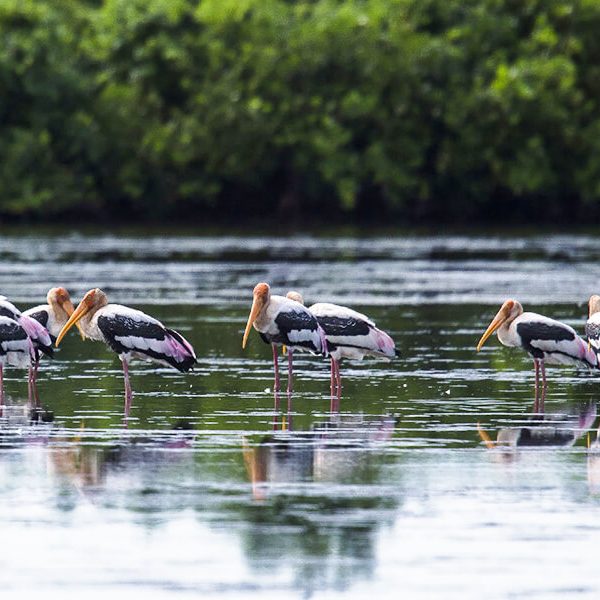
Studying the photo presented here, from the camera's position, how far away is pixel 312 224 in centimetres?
7056

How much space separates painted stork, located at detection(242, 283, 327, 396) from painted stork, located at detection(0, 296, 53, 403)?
1902mm

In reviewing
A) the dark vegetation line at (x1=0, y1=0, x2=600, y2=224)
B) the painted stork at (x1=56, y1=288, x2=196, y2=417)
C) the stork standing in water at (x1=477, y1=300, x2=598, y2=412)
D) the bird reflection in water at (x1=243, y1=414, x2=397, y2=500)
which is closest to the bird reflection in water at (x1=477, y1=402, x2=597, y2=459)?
the bird reflection in water at (x1=243, y1=414, x2=397, y2=500)

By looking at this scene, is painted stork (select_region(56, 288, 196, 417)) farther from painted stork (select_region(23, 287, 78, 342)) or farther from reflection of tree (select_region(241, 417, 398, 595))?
reflection of tree (select_region(241, 417, 398, 595))

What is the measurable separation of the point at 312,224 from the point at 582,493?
58156 millimetres

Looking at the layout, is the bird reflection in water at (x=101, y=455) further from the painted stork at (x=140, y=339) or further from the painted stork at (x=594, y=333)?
the painted stork at (x=594, y=333)

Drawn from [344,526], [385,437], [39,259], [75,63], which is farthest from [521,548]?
[75,63]

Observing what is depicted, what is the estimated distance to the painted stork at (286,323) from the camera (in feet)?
57.8

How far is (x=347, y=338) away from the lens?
18.0 metres

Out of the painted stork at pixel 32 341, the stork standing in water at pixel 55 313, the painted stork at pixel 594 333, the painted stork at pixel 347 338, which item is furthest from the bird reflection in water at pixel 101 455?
the stork standing in water at pixel 55 313

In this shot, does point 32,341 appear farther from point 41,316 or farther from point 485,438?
point 485,438

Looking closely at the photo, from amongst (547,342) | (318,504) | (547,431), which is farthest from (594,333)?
(318,504)

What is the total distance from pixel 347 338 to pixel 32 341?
109 inches

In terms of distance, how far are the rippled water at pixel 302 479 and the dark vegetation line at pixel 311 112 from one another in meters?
46.7

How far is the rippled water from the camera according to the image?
10578 millimetres
